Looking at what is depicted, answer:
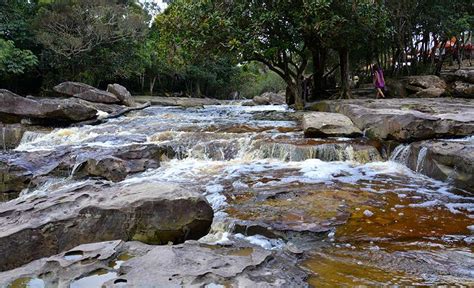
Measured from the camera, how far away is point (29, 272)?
282 cm

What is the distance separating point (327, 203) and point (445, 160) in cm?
281

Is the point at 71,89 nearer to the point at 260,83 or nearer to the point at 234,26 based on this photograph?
the point at 234,26

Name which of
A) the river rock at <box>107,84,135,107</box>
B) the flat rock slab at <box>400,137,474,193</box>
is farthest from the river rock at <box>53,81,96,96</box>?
the flat rock slab at <box>400,137,474,193</box>

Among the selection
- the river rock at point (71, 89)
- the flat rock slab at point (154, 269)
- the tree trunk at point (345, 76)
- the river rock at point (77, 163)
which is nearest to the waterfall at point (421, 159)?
the flat rock slab at point (154, 269)

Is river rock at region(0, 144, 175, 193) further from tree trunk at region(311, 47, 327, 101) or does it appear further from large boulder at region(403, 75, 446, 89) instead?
large boulder at region(403, 75, 446, 89)

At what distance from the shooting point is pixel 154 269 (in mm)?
2830

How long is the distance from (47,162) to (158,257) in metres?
6.89

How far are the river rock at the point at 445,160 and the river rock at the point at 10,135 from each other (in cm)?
1118

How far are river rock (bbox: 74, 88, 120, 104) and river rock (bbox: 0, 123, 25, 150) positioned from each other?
226 inches

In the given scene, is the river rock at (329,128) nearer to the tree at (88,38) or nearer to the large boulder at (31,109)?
the large boulder at (31,109)

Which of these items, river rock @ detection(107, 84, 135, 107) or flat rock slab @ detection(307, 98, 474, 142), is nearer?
flat rock slab @ detection(307, 98, 474, 142)

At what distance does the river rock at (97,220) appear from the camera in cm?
364

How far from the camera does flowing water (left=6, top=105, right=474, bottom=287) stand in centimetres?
362

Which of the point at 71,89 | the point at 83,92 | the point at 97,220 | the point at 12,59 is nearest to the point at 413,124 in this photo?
the point at 97,220
